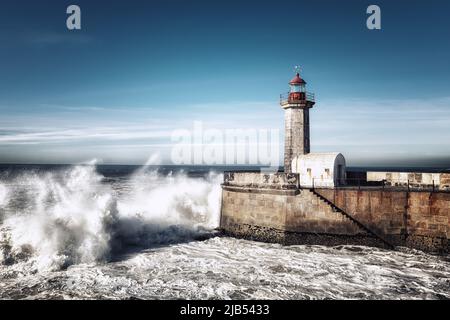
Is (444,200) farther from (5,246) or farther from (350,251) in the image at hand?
(5,246)

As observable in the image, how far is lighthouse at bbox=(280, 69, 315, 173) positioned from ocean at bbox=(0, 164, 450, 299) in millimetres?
5020

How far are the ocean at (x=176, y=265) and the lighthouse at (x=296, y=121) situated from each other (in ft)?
16.5

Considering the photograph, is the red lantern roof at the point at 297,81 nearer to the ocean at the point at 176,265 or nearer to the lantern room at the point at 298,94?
the lantern room at the point at 298,94

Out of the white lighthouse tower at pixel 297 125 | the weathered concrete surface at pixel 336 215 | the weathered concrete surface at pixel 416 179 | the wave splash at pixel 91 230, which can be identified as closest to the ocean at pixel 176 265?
the wave splash at pixel 91 230

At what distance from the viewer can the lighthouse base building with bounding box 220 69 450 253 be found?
11953mm

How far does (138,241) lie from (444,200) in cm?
1081

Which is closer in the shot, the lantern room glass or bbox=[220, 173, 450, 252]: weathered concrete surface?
bbox=[220, 173, 450, 252]: weathered concrete surface

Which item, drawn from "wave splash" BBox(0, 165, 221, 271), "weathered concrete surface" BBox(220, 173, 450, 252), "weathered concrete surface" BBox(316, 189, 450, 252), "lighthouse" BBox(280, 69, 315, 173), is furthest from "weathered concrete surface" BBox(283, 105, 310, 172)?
"wave splash" BBox(0, 165, 221, 271)

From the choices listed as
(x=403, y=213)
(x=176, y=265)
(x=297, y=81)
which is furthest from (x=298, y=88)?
(x=176, y=265)

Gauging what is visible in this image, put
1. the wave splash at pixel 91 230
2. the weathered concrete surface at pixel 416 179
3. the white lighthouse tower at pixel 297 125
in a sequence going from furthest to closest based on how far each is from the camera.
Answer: the white lighthouse tower at pixel 297 125 → the weathered concrete surface at pixel 416 179 → the wave splash at pixel 91 230

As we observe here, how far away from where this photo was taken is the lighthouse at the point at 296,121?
1636 centimetres

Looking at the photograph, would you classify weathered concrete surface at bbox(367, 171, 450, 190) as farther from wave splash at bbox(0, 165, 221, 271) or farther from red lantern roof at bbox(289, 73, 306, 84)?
wave splash at bbox(0, 165, 221, 271)
